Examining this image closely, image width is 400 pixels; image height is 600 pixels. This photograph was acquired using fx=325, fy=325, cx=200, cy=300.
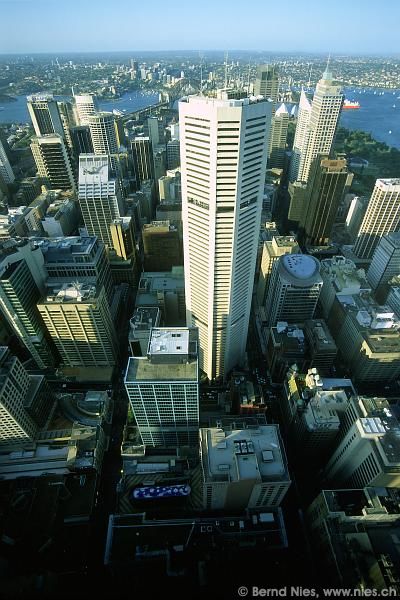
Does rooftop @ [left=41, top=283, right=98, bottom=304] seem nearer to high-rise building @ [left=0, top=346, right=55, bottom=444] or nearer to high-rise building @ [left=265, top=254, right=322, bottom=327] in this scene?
high-rise building @ [left=0, top=346, right=55, bottom=444]

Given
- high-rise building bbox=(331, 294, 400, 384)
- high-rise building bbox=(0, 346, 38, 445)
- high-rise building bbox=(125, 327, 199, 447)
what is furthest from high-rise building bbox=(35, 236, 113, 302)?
high-rise building bbox=(331, 294, 400, 384)

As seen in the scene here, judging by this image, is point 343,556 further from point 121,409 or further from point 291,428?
point 121,409

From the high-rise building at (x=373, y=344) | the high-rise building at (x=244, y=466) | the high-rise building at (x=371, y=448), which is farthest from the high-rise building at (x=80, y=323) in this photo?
the high-rise building at (x=373, y=344)

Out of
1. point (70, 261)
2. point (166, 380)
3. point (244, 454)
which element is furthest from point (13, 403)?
point (244, 454)

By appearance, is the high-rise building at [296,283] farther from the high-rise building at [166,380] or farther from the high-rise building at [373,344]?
the high-rise building at [166,380]

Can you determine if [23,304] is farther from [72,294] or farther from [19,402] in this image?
[19,402]

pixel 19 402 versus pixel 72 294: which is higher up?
pixel 72 294
